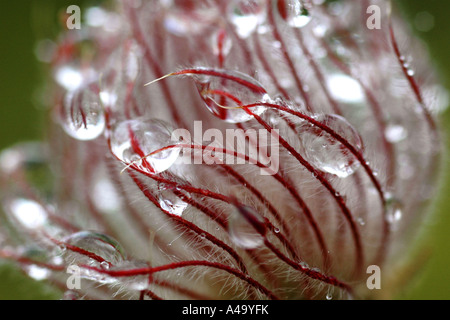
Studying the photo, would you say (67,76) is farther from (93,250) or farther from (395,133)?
(395,133)

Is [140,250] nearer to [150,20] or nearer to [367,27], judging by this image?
[150,20]

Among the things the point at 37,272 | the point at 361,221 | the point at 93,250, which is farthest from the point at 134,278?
the point at 361,221

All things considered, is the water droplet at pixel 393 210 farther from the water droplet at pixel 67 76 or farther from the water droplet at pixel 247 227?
the water droplet at pixel 67 76

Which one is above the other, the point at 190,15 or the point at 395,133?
the point at 190,15

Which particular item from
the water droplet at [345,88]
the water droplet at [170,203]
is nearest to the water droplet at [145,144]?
the water droplet at [170,203]

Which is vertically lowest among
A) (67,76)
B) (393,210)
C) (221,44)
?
(393,210)
